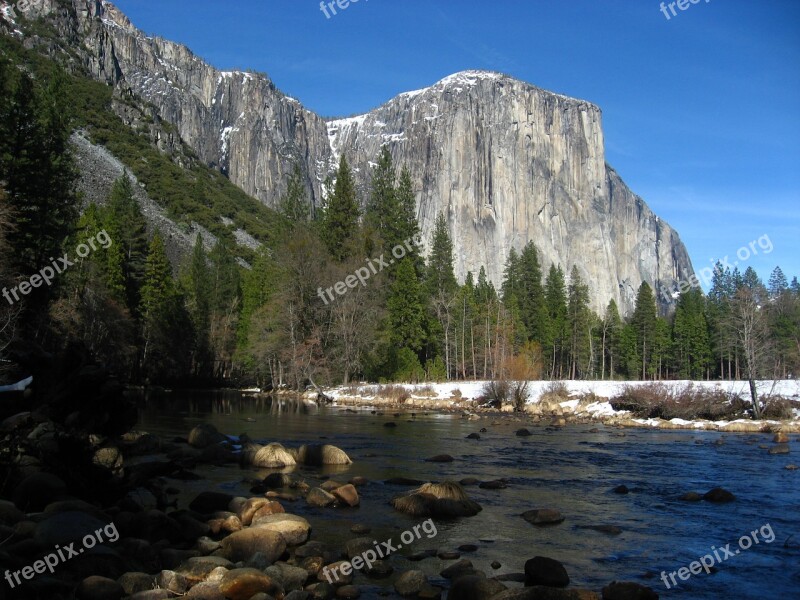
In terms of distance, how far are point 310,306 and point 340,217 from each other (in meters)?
17.6

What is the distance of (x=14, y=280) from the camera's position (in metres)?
27.0

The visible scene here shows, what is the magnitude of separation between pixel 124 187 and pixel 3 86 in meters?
37.7

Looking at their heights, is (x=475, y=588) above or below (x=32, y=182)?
below

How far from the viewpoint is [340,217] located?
6325 cm

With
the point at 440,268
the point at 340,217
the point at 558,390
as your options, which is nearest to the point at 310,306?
the point at 340,217

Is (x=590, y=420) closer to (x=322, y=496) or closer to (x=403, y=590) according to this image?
(x=322, y=496)

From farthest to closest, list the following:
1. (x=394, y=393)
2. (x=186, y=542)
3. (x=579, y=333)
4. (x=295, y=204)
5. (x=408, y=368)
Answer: (x=579, y=333) < (x=295, y=204) < (x=408, y=368) < (x=394, y=393) < (x=186, y=542)

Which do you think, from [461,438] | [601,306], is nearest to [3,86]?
[461,438]

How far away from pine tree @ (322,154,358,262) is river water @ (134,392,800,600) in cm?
3829

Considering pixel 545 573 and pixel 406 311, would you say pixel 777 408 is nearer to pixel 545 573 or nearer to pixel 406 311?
pixel 545 573

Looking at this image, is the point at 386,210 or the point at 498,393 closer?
the point at 498,393

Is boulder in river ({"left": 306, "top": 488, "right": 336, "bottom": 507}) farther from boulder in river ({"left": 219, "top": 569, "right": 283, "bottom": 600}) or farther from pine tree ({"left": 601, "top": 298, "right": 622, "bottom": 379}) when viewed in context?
pine tree ({"left": 601, "top": 298, "right": 622, "bottom": 379})

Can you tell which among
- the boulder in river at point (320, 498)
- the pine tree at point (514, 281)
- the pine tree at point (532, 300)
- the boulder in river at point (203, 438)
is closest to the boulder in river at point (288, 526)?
the boulder in river at point (320, 498)

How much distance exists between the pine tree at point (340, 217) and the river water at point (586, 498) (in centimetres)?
3829
